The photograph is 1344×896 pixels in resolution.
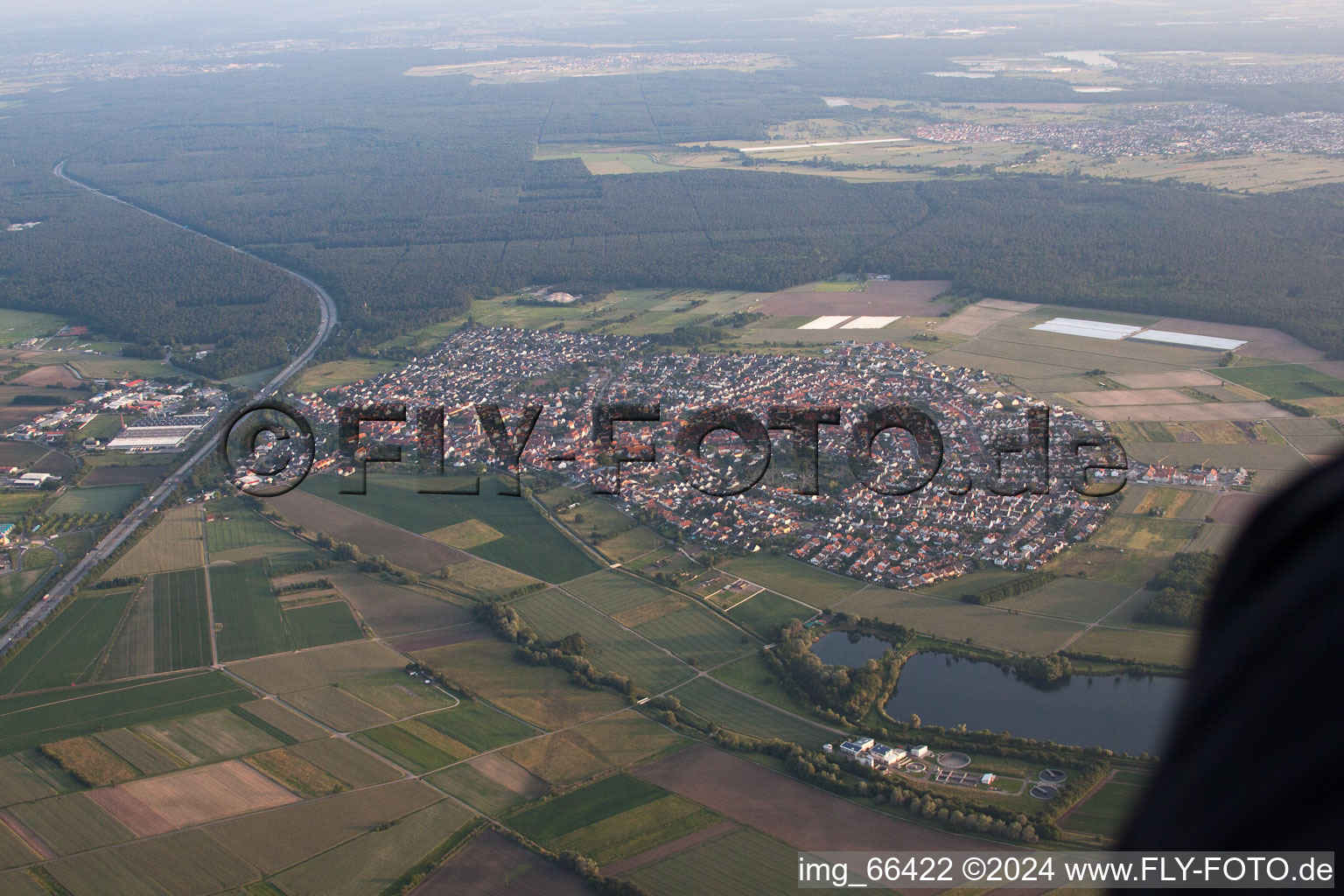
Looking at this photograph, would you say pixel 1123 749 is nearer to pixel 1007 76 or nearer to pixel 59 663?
pixel 59 663

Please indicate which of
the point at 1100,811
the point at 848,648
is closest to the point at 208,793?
the point at 848,648

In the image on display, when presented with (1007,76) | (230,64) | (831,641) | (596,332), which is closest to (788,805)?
(831,641)

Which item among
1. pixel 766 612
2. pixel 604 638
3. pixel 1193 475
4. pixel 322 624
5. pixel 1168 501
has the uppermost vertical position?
pixel 1193 475

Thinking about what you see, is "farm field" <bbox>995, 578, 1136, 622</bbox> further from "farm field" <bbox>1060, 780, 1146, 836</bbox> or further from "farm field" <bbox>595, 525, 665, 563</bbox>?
"farm field" <bbox>595, 525, 665, 563</bbox>

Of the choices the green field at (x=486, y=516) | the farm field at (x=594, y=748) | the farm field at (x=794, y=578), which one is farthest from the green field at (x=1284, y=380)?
the farm field at (x=594, y=748)

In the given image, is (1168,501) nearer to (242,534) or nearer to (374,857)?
(374,857)

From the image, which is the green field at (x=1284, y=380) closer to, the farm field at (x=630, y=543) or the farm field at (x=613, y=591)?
the farm field at (x=630, y=543)
